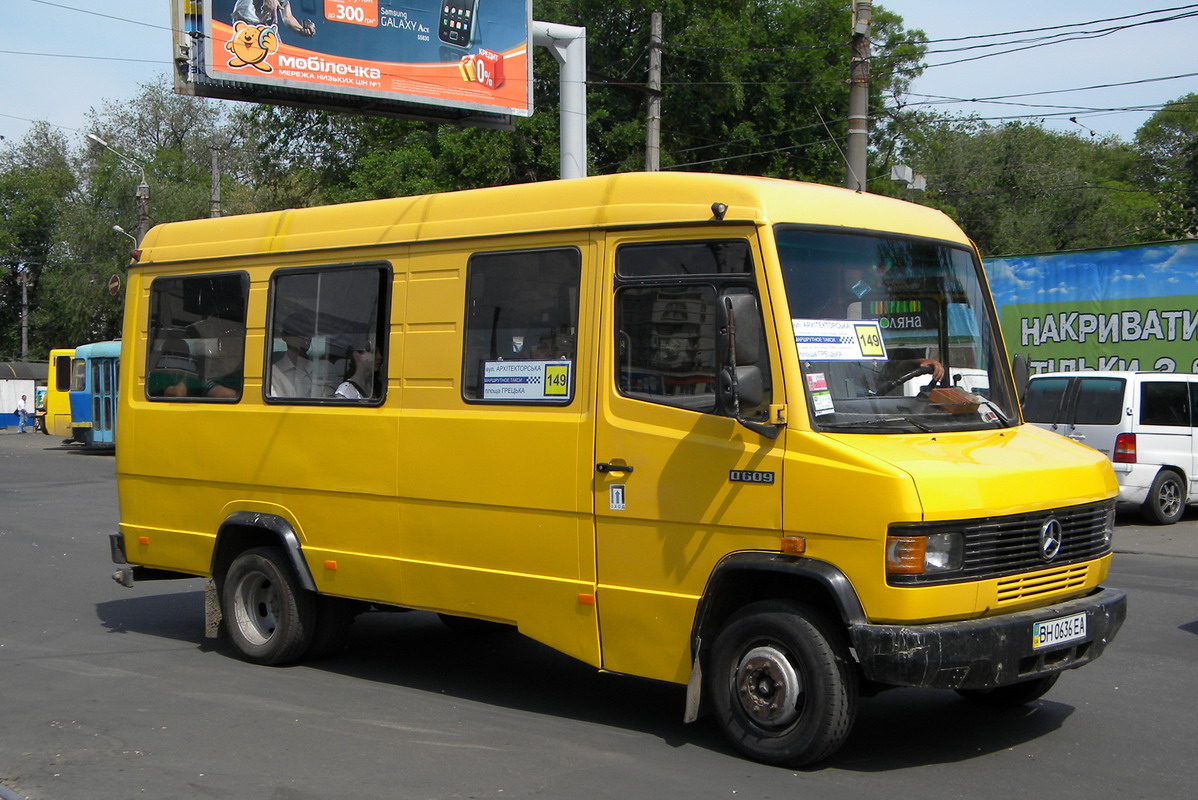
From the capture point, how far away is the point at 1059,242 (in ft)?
156

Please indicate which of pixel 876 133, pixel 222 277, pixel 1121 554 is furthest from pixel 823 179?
pixel 222 277

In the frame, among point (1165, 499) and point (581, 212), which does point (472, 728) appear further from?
point (1165, 499)

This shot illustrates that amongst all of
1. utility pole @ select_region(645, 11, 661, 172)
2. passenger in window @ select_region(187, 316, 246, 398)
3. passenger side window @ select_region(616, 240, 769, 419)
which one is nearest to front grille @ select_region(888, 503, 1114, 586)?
passenger side window @ select_region(616, 240, 769, 419)

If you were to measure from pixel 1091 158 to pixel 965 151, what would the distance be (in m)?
19.5

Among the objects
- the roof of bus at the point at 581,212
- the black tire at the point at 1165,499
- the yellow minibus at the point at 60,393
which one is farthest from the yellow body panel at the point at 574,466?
the yellow minibus at the point at 60,393

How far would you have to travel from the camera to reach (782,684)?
5844mm

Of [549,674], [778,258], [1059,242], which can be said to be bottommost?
[549,674]

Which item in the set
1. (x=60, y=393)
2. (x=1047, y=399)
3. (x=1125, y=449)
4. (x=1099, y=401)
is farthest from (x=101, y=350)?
(x=1125, y=449)

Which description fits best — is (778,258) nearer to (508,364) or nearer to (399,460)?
(508,364)

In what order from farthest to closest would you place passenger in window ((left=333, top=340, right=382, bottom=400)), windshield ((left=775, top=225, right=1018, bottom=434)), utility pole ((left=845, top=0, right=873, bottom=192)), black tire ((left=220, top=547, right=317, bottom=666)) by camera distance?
utility pole ((left=845, top=0, right=873, bottom=192)) → black tire ((left=220, top=547, right=317, bottom=666)) → passenger in window ((left=333, top=340, right=382, bottom=400)) → windshield ((left=775, top=225, right=1018, bottom=434))

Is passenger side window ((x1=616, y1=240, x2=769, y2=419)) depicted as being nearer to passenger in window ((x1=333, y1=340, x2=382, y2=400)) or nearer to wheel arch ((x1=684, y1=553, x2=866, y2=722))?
wheel arch ((x1=684, y1=553, x2=866, y2=722))

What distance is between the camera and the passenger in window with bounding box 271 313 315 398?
815cm

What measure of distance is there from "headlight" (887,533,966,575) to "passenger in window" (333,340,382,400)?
3508mm

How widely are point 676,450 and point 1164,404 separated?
38.2 feet
